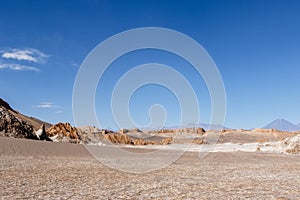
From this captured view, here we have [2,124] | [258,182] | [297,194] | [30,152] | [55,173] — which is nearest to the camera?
[297,194]

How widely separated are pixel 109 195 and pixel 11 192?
7.48ft

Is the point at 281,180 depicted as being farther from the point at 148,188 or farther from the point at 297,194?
the point at 148,188

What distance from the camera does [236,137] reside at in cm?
6919

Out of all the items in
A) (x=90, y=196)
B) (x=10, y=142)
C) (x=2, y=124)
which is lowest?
(x=90, y=196)

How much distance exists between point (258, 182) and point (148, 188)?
384cm

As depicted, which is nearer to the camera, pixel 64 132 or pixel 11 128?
pixel 11 128

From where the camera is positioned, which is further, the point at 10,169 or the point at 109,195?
the point at 10,169

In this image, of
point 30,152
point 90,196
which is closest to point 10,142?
point 30,152

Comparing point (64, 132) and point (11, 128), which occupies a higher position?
point (64, 132)

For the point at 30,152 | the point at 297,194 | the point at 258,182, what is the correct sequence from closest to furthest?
1. the point at 297,194
2. the point at 258,182
3. the point at 30,152

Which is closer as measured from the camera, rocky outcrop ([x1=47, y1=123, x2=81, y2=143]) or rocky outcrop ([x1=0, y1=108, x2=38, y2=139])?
rocky outcrop ([x1=0, y1=108, x2=38, y2=139])

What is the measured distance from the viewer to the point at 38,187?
28.8 feet

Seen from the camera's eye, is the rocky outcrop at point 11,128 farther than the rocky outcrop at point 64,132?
No

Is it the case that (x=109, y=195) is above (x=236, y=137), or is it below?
below
